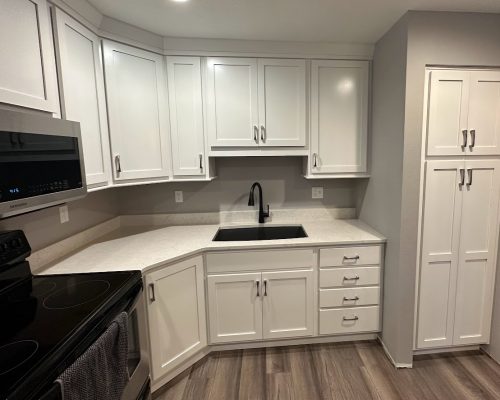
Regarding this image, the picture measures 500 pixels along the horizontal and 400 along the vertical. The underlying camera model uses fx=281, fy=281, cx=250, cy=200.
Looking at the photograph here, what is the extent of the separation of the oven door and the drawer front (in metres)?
0.61

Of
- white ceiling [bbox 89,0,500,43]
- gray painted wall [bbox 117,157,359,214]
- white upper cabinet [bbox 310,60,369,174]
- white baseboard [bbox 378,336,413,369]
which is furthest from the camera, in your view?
gray painted wall [bbox 117,157,359,214]

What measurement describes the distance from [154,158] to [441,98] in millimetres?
1966

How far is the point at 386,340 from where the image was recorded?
2.11 metres

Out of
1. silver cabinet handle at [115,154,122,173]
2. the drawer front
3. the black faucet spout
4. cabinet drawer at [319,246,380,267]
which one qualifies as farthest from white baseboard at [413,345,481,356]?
silver cabinet handle at [115,154,122,173]

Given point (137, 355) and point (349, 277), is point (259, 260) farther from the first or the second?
point (137, 355)

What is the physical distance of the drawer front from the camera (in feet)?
6.57

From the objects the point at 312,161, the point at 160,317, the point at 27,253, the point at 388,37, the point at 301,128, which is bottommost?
the point at 160,317

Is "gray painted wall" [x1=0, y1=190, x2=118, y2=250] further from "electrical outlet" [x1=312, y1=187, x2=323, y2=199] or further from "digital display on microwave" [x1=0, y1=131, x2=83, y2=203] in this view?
"electrical outlet" [x1=312, y1=187, x2=323, y2=199]

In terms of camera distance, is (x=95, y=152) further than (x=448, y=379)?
No

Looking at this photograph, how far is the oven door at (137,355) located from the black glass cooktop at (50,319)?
13 cm

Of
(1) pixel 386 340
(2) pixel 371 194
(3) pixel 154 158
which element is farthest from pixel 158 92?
(1) pixel 386 340

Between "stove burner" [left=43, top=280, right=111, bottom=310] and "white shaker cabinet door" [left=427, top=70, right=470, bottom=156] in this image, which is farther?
"white shaker cabinet door" [left=427, top=70, right=470, bottom=156]

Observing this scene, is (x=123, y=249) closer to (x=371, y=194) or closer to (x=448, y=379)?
(x=371, y=194)

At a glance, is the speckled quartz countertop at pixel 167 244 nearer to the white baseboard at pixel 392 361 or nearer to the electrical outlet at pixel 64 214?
the electrical outlet at pixel 64 214
